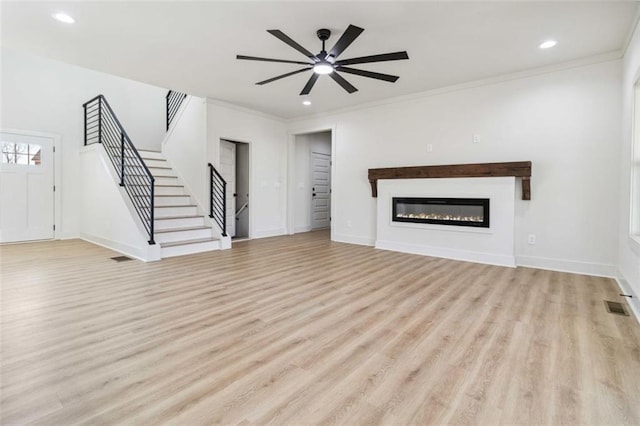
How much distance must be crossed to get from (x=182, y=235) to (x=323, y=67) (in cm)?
369

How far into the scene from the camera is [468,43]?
11.8 feet

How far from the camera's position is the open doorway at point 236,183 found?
22.5ft

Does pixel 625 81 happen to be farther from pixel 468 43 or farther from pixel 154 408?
pixel 154 408

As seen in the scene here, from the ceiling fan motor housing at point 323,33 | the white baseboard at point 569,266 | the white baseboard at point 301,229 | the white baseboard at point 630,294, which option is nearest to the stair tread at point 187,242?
the white baseboard at point 301,229

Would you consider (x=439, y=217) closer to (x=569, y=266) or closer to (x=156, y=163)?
(x=569, y=266)

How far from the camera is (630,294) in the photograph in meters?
3.11

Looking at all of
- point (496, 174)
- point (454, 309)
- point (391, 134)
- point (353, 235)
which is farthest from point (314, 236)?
point (454, 309)

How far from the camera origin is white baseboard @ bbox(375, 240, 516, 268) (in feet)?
14.6

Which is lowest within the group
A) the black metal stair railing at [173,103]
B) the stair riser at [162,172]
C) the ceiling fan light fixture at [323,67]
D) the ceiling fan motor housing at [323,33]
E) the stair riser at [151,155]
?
the stair riser at [162,172]

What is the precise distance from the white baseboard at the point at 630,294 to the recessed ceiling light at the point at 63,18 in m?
5.87

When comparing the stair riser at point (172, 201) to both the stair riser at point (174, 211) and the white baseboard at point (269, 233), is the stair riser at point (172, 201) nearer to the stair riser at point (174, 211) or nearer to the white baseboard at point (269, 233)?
the stair riser at point (174, 211)

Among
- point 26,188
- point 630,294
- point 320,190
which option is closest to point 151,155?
point 26,188

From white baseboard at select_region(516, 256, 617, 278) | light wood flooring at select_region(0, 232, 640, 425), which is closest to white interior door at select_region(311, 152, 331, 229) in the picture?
light wood flooring at select_region(0, 232, 640, 425)

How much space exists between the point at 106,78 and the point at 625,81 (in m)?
9.25
